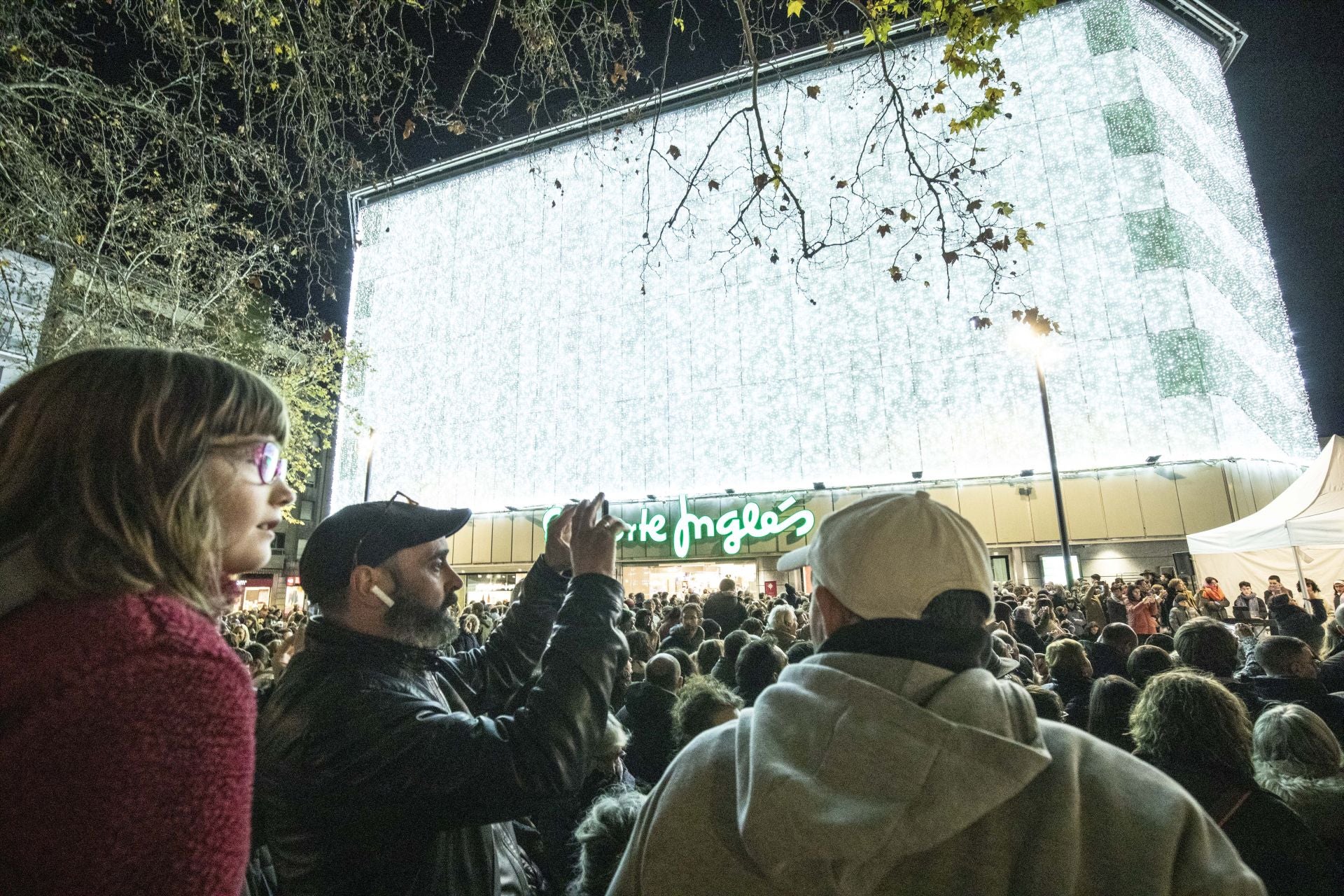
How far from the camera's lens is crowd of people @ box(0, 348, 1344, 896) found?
0.92 metres

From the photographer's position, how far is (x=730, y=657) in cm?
685

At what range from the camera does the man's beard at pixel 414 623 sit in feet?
7.19

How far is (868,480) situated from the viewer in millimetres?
28422

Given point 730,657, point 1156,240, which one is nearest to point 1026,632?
point 730,657

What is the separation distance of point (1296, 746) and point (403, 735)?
4107 mm

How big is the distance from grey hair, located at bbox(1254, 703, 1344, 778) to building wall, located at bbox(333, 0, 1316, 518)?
19521 millimetres

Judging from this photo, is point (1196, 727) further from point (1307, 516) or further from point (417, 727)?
point (1307, 516)

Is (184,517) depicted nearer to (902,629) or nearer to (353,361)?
(902,629)

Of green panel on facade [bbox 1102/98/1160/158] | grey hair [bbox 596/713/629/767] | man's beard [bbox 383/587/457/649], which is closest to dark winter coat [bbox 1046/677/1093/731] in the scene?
grey hair [bbox 596/713/629/767]

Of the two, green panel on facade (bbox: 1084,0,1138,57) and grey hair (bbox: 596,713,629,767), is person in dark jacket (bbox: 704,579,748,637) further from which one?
green panel on facade (bbox: 1084,0,1138,57)

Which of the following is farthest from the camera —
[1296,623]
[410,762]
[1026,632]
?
[1026,632]

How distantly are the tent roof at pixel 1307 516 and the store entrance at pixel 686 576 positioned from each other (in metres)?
17.8

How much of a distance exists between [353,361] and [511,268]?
12.5 metres

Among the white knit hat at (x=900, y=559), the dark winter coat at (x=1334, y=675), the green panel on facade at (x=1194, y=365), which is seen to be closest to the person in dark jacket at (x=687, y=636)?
the dark winter coat at (x=1334, y=675)
